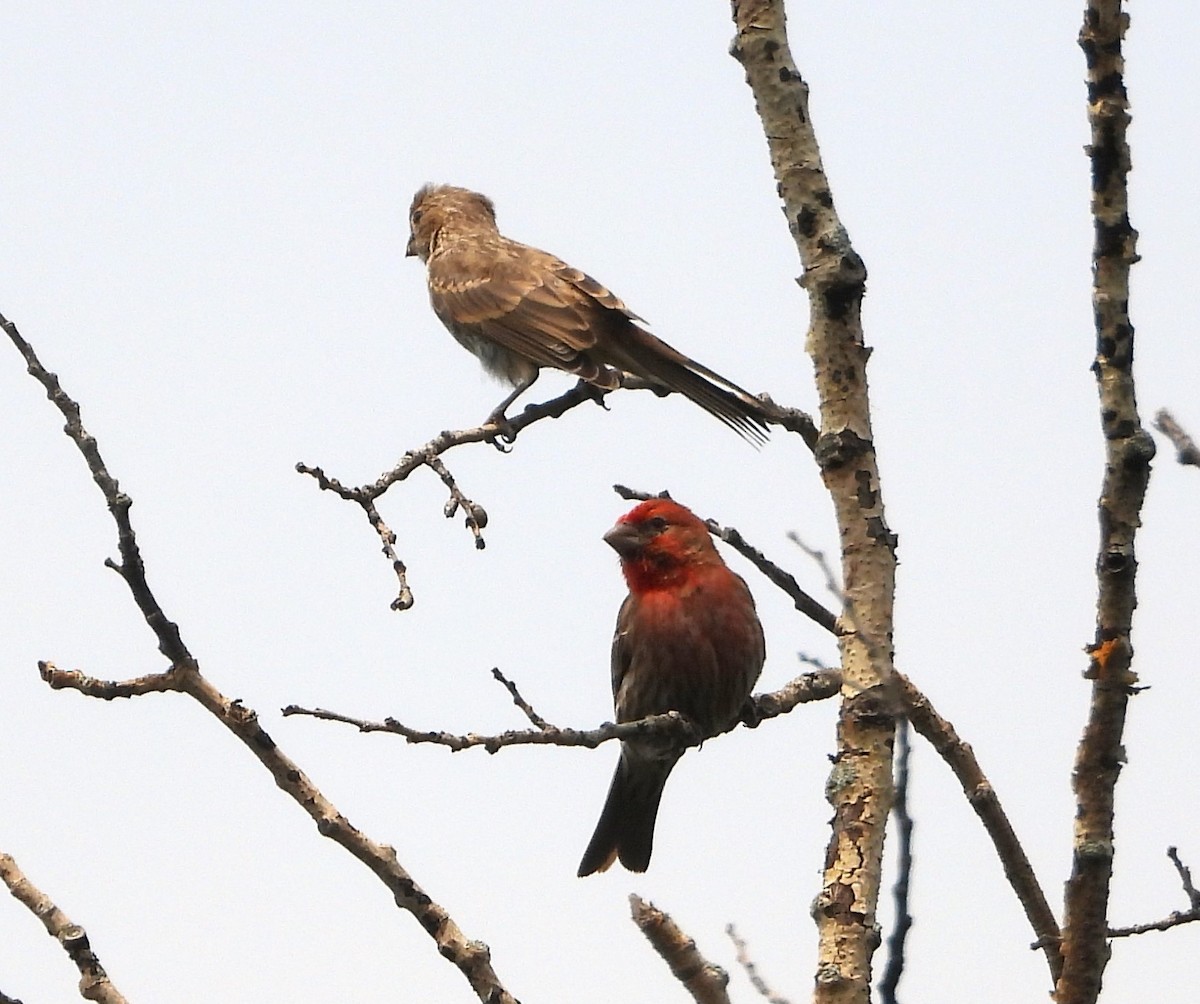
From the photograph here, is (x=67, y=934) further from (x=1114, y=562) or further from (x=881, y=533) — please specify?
(x=1114, y=562)

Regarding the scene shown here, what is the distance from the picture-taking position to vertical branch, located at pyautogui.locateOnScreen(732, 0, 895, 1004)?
2.90 m

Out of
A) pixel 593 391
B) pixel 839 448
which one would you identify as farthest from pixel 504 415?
pixel 839 448

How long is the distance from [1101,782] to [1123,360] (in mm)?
785

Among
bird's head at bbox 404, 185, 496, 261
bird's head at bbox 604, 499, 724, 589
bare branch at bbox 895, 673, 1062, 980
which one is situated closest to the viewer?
bare branch at bbox 895, 673, 1062, 980

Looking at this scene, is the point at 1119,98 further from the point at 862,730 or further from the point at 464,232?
the point at 464,232

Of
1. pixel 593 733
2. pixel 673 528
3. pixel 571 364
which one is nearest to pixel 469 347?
pixel 571 364

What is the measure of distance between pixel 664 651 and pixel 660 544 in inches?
17.9

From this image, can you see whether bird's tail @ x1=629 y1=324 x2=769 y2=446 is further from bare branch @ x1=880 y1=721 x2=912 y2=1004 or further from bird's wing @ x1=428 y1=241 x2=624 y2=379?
bare branch @ x1=880 y1=721 x2=912 y2=1004

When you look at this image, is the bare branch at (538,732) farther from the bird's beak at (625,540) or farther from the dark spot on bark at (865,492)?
the bird's beak at (625,540)

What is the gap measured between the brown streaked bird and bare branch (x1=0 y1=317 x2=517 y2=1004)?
4155 millimetres

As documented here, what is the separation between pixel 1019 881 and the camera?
3.92 m

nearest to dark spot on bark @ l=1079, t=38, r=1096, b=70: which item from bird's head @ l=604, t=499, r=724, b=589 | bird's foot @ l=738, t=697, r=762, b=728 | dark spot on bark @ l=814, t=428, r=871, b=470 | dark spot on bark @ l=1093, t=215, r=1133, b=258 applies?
dark spot on bark @ l=1093, t=215, r=1133, b=258

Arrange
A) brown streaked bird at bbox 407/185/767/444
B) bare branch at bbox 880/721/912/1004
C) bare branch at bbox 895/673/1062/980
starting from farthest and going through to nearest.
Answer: brown streaked bird at bbox 407/185/767/444, bare branch at bbox 895/673/1062/980, bare branch at bbox 880/721/912/1004

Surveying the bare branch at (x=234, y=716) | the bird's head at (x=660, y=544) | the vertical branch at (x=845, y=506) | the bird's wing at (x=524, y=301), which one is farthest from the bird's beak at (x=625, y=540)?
the vertical branch at (x=845, y=506)
